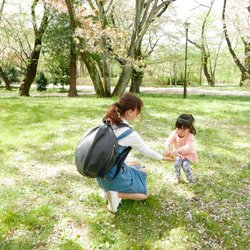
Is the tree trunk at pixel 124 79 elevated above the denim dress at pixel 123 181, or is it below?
above

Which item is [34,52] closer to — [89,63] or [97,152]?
[89,63]

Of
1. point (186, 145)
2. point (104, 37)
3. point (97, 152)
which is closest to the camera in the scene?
point (97, 152)

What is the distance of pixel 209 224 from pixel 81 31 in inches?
517

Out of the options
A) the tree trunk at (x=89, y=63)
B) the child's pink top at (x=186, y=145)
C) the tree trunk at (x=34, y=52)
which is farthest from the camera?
the tree trunk at (x=34, y=52)

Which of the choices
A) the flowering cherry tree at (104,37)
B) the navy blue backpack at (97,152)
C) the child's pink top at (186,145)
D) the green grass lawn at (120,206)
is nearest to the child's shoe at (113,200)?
the green grass lawn at (120,206)

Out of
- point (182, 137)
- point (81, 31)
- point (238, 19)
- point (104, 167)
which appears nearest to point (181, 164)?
point (182, 137)

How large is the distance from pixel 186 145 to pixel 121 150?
155 cm

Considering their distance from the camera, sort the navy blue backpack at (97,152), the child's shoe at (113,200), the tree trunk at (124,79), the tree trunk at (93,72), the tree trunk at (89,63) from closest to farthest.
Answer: the navy blue backpack at (97,152) → the child's shoe at (113,200) → the tree trunk at (89,63) → the tree trunk at (93,72) → the tree trunk at (124,79)

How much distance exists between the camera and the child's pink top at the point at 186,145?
158 inches

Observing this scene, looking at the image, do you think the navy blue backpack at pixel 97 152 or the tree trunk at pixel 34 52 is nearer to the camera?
the navy blue backpack at pixel 97 152

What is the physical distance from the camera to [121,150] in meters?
3.11

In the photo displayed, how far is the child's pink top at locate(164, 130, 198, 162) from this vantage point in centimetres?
401

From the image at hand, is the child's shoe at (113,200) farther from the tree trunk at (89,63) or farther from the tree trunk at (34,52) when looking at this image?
the tree trunk at (34,52)

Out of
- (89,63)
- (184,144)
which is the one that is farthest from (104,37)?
(184,144)
